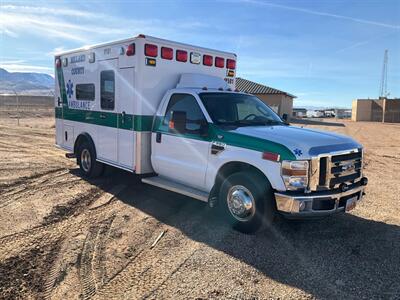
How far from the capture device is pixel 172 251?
4891 mm

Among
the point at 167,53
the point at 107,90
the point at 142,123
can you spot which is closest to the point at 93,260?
the point at 142,123

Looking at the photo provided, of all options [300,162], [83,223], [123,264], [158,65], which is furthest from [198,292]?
[158,65]

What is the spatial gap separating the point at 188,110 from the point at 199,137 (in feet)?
2.05

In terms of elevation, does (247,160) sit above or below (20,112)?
above

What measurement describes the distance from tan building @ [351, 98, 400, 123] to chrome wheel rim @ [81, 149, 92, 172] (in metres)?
65.5

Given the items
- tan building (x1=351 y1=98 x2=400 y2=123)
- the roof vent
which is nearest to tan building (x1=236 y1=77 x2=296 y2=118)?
tan building (x1=351 y1=98 x2=400 y2=123)

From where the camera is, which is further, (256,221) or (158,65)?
(158,65)

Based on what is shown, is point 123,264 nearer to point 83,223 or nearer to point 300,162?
point 83,223

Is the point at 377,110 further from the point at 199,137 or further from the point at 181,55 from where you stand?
the point at 199,137

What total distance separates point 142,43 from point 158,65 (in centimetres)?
49

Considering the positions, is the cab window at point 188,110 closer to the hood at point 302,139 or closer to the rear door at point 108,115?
the hood at point 302,139

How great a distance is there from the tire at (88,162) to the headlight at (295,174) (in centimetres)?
490

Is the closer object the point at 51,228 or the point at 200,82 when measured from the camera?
the point at 51,228

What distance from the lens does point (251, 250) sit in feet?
16.3
